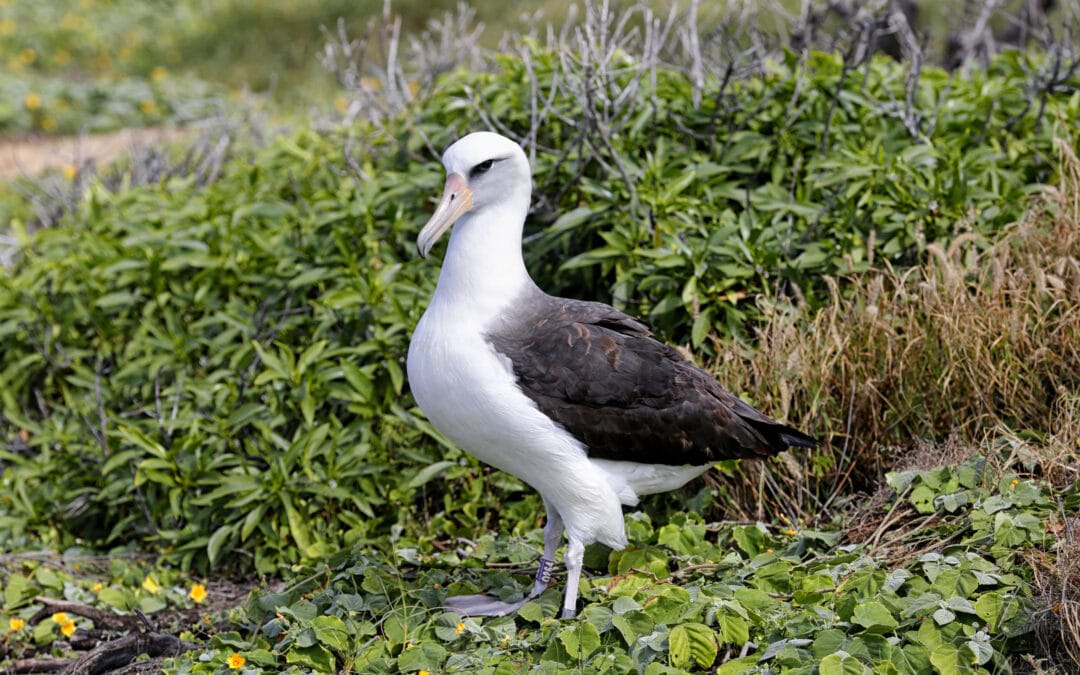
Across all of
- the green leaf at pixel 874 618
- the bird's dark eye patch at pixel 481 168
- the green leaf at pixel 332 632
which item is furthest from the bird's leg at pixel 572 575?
the bird's dark eye patch at pixel 481 168

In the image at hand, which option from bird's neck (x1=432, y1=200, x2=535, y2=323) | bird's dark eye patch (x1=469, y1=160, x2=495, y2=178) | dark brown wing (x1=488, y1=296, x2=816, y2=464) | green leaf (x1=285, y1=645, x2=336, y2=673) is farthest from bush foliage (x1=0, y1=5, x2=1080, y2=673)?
bird's dark eye patch (x1=469, y1=160, x2=495, y2=178)

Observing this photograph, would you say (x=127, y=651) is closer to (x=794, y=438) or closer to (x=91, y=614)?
(x=91, y=614)

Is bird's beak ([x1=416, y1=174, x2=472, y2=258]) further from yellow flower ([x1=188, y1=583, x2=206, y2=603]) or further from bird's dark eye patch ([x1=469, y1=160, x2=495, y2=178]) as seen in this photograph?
yellow flower ([x1=188, y1=583, x2=206, y2=603])

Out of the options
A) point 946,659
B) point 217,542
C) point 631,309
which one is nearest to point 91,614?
point 217,542

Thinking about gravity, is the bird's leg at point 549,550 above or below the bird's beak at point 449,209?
below

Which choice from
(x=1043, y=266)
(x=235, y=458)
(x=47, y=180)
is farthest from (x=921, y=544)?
(x=47, y=180)

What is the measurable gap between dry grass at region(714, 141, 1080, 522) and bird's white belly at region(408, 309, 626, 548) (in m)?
0.98

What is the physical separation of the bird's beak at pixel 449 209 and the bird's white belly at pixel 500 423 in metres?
0.26

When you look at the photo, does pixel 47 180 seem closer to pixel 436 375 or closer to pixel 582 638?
pixel 436 375

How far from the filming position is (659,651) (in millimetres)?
3318

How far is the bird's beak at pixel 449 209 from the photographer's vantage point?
3596mm

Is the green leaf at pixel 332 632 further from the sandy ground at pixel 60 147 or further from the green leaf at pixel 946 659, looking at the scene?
the sandy ground at pixel 60 147

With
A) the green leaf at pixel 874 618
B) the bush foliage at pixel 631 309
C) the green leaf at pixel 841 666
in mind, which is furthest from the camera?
the bush foliage at pixel 631 309

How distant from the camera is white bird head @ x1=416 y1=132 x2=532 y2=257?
A: 367 centimetres
